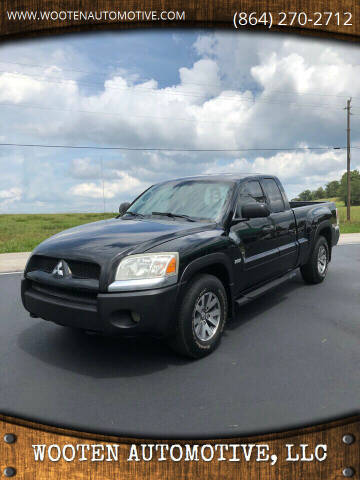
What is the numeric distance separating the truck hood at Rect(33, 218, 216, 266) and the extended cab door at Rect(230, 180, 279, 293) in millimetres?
515

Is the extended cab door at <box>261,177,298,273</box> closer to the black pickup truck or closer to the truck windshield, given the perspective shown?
the black pickup truck

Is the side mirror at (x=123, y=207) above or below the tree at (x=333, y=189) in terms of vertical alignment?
below

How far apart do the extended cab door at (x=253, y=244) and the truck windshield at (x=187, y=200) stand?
0.80 ft

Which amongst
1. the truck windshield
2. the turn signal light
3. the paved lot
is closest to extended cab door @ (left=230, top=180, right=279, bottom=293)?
the truck windshield

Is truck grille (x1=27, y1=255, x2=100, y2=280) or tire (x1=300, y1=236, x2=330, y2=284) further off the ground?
truck grille (x1=27, y1=255, x2=100, y2=280)

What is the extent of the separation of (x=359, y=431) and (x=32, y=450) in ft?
4.35

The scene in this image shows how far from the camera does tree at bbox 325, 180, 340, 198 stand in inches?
3577

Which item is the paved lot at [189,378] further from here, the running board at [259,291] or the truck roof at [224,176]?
the truck roof at [224,176]

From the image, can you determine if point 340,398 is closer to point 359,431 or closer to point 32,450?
point 359,431

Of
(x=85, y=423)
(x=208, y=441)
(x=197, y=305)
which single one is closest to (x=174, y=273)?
(x=197, y=305)

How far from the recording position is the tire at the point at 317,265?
6.66 meters

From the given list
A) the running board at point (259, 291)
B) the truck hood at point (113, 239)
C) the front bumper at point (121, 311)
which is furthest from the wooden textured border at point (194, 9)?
the running board at point (259, 291)

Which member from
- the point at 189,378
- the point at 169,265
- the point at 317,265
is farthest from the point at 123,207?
the point at 317,265

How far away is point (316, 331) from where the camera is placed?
448cm
